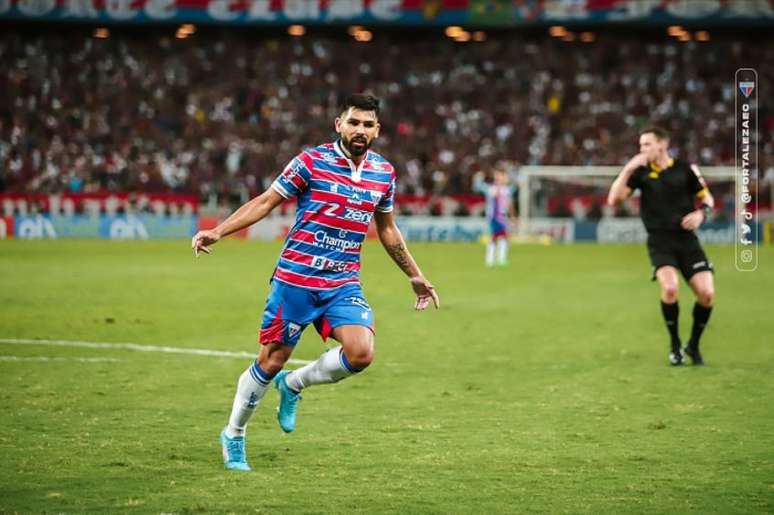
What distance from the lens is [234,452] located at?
759 centimetres

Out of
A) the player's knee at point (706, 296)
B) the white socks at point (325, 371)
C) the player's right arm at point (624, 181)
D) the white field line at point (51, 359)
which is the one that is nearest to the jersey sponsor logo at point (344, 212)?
the white socks at point (325, 371)

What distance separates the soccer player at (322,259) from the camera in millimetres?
7578

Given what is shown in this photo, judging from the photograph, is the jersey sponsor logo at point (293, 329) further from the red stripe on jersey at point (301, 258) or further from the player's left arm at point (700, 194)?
the player's left arm at point (700, 194)

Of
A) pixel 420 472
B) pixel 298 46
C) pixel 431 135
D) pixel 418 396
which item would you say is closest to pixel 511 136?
pixel 431 135

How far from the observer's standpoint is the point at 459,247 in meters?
38.7

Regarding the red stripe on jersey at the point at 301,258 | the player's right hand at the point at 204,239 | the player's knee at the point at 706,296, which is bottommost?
the player's knee at the point at 706,296

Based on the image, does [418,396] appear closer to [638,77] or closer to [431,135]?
[431,135]

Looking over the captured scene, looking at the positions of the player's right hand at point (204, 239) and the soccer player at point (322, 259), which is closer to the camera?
the player's right hand at point (204, 239)

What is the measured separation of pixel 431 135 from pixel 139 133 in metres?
11.1

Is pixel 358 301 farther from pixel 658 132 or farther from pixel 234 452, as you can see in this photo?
pixel 658 132

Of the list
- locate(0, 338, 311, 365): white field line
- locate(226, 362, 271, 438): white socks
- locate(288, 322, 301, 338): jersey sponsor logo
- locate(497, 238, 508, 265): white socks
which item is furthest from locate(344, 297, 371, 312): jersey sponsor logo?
locate(497, 238, 508, 265): white socks

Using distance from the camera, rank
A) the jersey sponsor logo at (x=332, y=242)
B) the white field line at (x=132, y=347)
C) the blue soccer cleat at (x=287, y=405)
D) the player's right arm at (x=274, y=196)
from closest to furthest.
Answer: the player's right arm at (x=274, y=196), the jersey sponsor logo at (x=332, y=242), the blue soccer cleat at (x=287, y=405), the white field line at (x=132, y=347)

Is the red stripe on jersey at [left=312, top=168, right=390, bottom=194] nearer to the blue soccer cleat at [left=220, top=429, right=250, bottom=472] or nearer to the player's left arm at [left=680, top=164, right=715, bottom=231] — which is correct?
the blue soccer cleat at [left=220, top=429, right=250, bottom=472]

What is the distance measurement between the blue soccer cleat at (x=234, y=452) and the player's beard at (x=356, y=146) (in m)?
1.87
